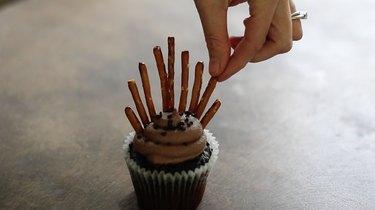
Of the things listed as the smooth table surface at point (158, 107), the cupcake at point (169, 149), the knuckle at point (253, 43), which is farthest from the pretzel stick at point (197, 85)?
the smooth table surface at point (158, 107)

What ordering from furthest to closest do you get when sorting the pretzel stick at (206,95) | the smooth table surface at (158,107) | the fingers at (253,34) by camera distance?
the smooth table surface at (158,107) < the pretzel stick at (206,95) < the fingers at (253,34)

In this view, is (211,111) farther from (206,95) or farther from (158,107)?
(158,107)

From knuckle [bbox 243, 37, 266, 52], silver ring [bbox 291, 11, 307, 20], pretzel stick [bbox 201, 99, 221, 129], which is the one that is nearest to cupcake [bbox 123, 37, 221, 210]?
pretzel stick [bbox 201, 99, 221, 129]

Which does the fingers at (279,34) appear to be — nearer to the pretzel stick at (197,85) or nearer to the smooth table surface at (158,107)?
the pretzel stick at (197,85)

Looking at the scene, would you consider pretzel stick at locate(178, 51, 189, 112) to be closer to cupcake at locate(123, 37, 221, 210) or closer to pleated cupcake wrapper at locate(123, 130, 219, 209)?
cupcake at locate(123, 37, 221, 210)

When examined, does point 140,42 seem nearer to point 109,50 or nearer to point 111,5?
point 109,50
